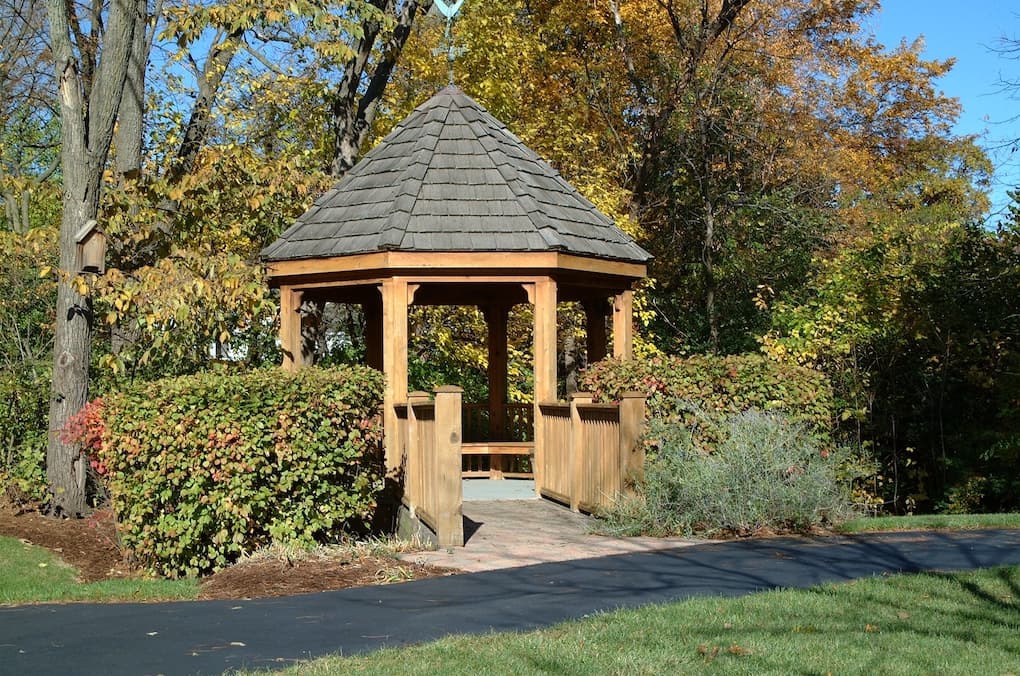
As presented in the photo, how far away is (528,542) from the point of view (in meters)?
10.2

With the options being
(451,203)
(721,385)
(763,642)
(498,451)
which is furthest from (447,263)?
(763,642)

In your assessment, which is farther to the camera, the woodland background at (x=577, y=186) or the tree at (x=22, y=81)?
the tree at (x=22, y=81)

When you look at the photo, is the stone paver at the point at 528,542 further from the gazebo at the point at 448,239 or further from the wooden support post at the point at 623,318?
the wooden support post at the point at 623,318

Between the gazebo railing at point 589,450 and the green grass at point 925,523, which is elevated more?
the gazebo railing at point 589,450

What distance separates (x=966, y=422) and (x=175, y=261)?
37.7 ft

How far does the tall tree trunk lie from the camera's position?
13.4 meters

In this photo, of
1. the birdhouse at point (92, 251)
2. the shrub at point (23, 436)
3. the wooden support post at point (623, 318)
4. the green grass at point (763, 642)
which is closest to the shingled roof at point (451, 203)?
the wooden support post at point (623, 318)

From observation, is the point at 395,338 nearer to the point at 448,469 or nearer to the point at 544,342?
the point at 544,342

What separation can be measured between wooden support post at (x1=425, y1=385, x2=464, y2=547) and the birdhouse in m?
5.77

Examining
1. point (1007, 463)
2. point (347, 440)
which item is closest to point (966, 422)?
point (1007, 463)

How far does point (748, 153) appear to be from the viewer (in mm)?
26250

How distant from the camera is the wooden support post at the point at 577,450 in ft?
39.6

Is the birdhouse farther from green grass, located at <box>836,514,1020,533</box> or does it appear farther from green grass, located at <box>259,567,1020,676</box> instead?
green grass, located at <box>836,514,1020,533</box>

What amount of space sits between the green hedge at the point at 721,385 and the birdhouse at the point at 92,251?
20.5 ft
